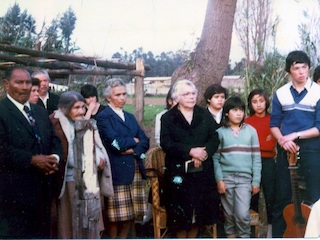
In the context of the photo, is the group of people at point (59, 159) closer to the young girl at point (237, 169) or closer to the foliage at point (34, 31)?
the foliage at point (34, 31)

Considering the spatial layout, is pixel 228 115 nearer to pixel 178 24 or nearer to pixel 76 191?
pixel 178 24

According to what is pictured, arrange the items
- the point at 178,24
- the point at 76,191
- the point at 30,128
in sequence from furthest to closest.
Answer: the point at 178,24 < the point at 30,128 < the point at 76,191

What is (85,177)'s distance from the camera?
105 inches

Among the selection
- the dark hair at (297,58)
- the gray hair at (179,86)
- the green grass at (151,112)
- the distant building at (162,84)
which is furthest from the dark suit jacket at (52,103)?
the dark hair at (297,58)

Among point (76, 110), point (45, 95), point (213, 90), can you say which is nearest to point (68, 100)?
point (76, 110)

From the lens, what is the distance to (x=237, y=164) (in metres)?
3.26

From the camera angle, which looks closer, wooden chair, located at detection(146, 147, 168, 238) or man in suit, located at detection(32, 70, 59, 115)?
man in suit, located at detection(32, 70, 59, 115)

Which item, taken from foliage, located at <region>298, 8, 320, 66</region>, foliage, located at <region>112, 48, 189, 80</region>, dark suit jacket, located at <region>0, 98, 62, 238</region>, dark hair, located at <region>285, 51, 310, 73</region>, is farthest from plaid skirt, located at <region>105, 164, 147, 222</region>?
foliage, located at <region>298, 8, 320, 66</region>

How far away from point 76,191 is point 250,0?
1644 mm

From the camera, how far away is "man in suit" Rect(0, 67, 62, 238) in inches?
109

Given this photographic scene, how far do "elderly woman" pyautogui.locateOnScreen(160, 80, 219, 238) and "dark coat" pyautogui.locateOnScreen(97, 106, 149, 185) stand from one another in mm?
193

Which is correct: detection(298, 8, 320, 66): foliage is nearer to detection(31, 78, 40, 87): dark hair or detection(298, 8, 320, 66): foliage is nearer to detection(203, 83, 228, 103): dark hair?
detection(203, 83, 228, 103): dark hair

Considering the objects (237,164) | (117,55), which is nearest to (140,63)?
(117,55)

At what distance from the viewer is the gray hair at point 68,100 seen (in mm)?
3082
